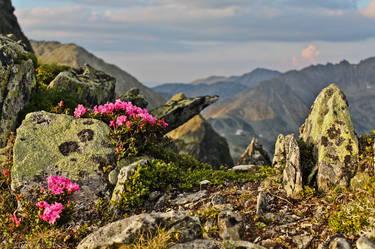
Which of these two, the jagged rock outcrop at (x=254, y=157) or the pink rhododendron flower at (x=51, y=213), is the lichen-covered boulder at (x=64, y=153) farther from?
the jagged rock outcrop at (x=254, y=157)

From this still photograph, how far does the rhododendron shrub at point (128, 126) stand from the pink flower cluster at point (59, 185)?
7.42ft

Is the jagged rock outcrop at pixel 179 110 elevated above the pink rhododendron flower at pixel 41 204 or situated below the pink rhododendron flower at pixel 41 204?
above

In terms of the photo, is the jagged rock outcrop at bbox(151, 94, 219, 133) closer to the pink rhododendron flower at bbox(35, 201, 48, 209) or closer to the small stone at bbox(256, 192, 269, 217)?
the small stone at bbox(256, 192, 269, 217)

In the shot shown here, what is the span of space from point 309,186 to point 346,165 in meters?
1.19

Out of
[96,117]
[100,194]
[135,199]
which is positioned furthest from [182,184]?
[96,117]

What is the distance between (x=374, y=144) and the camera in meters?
8.82

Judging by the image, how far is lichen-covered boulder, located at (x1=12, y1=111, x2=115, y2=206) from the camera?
31.4ft

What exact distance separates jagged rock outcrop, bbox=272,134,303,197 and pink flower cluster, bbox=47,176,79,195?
19.7ft

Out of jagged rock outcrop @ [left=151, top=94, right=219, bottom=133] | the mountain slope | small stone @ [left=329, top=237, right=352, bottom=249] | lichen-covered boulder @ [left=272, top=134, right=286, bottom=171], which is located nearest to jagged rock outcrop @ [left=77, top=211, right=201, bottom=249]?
small stone @ [left=329, top=237, right=352, bottom=249]

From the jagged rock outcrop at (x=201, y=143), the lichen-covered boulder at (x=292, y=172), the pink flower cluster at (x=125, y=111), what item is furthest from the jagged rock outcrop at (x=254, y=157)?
the jagged rock outcrop at (x=201, y=143)

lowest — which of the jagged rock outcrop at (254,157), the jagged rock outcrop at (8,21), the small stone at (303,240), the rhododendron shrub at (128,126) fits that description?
the jagged rock outcrop at (254,157)

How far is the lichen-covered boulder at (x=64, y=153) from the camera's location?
9.59 meters

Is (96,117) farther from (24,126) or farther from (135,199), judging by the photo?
(135,199)

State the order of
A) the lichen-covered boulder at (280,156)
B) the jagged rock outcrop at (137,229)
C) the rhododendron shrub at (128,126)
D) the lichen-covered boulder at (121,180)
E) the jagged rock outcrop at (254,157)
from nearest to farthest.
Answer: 1. the jagged rock outcrop at (137,229)
2. the lichen-covered boulder at (121,180)
3. the lichen-covered boulder at (280,156)
4. the rhododendron shrub at (128,126)
5. the jagged rock outcrop at (254,157)
